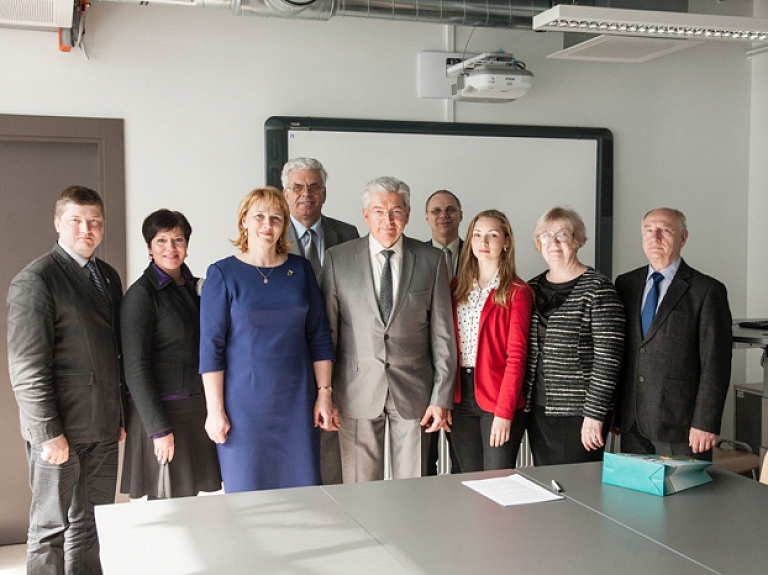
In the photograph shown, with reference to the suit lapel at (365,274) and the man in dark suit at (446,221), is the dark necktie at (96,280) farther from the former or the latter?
the man in dark suit at (446,221)

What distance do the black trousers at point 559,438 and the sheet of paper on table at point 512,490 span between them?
3.00 ft

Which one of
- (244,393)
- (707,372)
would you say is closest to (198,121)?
(244,393)

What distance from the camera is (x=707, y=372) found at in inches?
137

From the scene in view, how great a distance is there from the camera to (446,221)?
14.5 feet

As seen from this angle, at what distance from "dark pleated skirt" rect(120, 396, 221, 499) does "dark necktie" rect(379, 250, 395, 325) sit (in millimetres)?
824

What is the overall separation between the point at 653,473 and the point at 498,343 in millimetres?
1175

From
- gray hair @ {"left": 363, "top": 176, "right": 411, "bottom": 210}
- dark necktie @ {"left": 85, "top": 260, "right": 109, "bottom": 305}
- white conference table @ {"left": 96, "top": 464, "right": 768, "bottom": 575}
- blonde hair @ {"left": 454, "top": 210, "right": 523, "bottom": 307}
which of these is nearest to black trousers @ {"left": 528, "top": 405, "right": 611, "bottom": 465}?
blonde hair @ {"left": 454, "top": 210, "right": 523, "bottom": 307}

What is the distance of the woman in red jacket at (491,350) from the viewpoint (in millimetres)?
3547

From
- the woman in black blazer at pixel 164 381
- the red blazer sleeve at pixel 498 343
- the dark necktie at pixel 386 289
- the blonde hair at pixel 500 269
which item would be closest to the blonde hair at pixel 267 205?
the woman in black blazer at pixel 164 381

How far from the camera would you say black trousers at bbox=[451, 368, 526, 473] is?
357cm

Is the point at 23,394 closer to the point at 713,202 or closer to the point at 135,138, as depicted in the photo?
the point at 135,138

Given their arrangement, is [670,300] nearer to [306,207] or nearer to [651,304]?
[651,304]

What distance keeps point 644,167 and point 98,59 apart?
3.51 m

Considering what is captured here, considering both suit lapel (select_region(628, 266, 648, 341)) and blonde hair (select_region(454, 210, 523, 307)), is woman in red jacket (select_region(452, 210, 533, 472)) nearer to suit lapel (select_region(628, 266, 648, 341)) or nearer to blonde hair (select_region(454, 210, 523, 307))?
blonde hair (select_region(454, 210, 523, 307))
